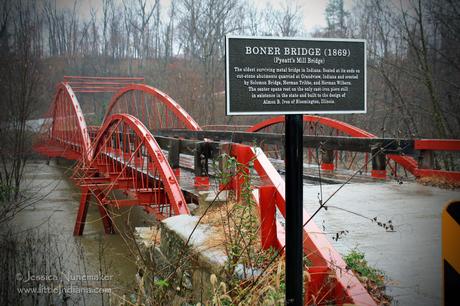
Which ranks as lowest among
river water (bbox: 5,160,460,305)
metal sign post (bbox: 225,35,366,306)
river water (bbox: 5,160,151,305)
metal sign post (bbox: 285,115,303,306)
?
river water (bbox: 5,160,151,305)

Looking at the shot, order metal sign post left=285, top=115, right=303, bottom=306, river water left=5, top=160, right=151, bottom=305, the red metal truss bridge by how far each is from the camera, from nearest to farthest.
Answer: metal sign post left=285, top=115, right=303, bottom=306 → the red metal truss bridge → river water left=5, top=160, right=151, bottom=305

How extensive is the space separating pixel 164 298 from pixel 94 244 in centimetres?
1172

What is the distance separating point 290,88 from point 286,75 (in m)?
0.10

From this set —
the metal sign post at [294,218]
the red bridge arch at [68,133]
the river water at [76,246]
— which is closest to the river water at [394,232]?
the river water at [76,246]

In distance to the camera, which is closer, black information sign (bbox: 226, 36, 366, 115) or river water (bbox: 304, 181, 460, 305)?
black information sign (bbox: 226, 36, 366, 115)

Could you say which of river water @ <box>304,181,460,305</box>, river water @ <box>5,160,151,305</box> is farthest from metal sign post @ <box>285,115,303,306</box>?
river water @ <box>5,160,151,305</box>

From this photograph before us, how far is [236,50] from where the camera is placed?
3.38 m

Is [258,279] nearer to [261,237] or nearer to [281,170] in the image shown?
[261,237]

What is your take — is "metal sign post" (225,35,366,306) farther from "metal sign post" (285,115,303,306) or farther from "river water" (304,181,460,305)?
"river water" (304,181,460,305)

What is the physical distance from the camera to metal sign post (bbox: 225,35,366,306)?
3.38 m

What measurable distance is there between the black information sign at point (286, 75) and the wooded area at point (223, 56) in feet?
10.1

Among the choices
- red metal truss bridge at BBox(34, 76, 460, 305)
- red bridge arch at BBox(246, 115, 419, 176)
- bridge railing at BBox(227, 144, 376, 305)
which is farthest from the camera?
red bridge arch at BBox(246, 115, 419, 176)

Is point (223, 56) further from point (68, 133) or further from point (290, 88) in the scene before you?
point (290, 88)

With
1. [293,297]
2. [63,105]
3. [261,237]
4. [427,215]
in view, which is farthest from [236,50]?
[63,105]
